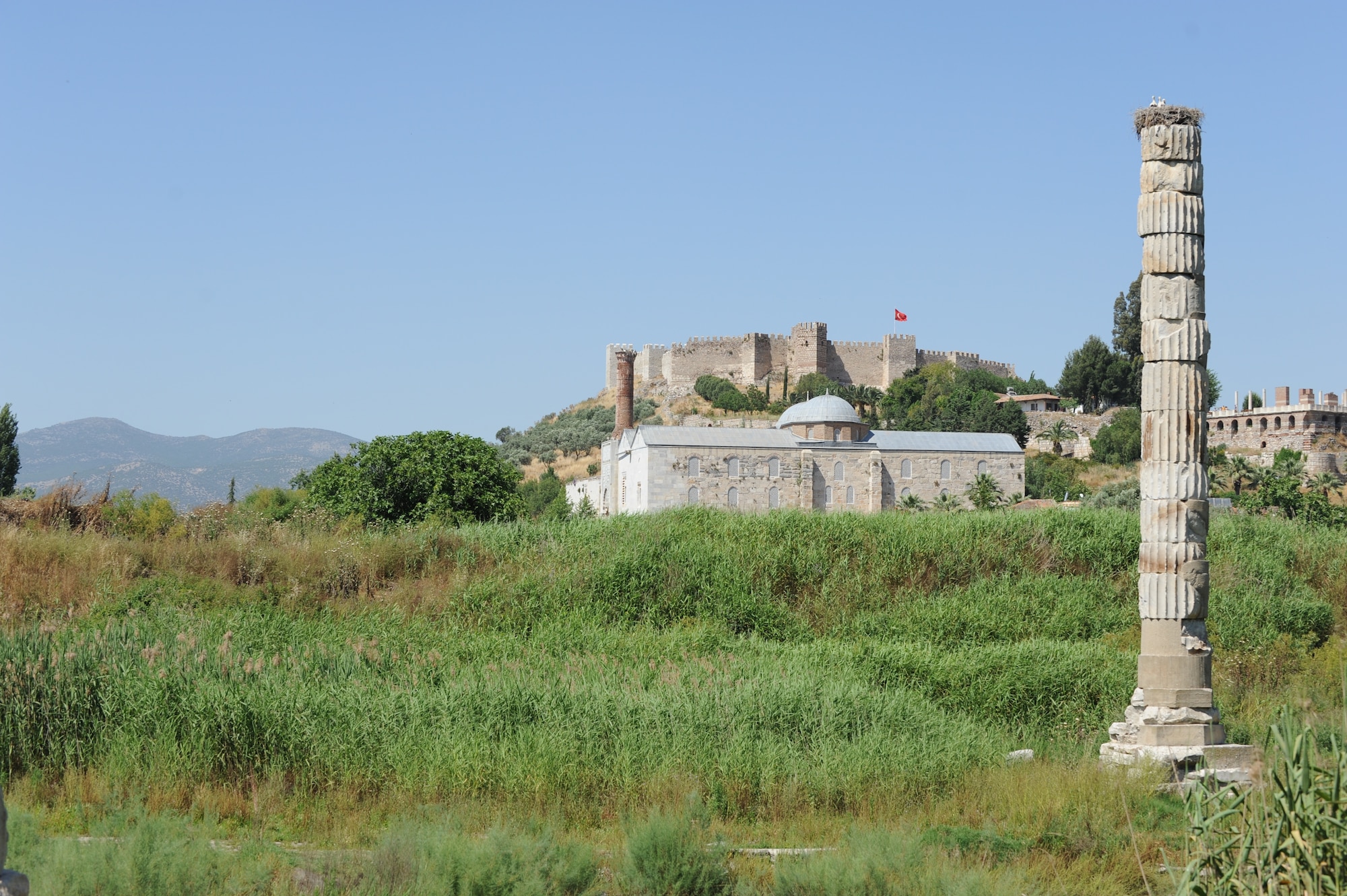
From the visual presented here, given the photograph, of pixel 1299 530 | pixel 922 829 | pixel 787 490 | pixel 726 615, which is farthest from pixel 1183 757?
pixel 787 490

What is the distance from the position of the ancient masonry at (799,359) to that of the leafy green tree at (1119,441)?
17879 millimetres

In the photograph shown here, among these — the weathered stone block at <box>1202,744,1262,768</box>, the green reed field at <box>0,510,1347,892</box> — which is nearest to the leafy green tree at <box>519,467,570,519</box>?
the green reed field at <box>0,510,1347,892</box>

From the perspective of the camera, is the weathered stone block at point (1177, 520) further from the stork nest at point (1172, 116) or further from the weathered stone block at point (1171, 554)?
the stork nest at point (1172, 116)

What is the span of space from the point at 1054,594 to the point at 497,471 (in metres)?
14.3

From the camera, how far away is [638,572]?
15359 millimetres

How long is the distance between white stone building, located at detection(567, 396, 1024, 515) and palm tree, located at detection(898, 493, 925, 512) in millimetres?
316

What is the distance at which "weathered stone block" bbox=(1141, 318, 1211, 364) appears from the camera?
9.05 meters

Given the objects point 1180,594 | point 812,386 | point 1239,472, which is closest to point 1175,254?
point 1180,594

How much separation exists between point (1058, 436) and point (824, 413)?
19161mm

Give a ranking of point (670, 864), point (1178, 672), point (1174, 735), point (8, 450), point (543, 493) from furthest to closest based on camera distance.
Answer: point (543, 493) → point (8, 450) → point (1178, 672) → point (1174, 735) → point (670, 864)

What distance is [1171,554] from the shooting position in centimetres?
900

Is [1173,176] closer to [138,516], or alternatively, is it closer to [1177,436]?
[1177,436]

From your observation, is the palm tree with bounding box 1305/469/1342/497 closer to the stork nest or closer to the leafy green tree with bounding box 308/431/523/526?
the leafy green tree with bounding box 308/431/523/526

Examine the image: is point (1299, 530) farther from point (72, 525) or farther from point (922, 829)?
point (72, 525)
